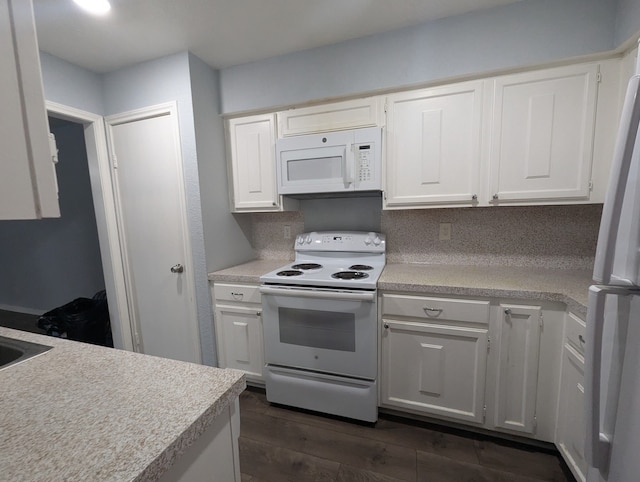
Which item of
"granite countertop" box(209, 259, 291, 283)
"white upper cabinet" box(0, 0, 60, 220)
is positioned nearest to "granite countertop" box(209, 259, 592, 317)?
"granite countertop" box(209, 259, 291, 283)

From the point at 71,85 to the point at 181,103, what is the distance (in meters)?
0.81

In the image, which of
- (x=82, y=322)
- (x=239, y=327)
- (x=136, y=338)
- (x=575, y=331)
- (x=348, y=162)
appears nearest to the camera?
(x=575, y=331)

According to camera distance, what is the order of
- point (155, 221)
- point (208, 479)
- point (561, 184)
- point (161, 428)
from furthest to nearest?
point (155, 221)
point (561, 184)
point (208, 479)
point (161, 428)

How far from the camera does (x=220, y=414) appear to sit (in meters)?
0.71

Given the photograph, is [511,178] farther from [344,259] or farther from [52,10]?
[52,10]

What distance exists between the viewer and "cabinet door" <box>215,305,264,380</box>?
1989 mm

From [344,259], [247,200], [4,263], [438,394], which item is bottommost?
[438,394]

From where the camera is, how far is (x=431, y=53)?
1.69m

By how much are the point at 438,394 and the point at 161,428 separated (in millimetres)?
1558

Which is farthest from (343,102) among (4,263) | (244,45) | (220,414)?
(4,263)

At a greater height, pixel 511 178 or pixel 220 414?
pixel 511 178

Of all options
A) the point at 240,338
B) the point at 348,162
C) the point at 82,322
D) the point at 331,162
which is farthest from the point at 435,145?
the point at 82,322

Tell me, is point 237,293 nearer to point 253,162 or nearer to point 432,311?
point 253,162

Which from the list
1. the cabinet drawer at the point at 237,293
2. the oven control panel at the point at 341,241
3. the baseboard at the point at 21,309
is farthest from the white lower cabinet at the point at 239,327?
the baseboard at the point at 21,309
